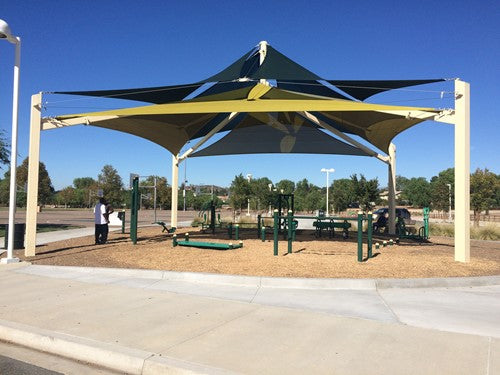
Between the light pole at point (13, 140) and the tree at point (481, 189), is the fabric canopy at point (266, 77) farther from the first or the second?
the tree at point (481, 189)

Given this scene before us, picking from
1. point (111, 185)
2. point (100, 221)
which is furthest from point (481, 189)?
point (111, 185)

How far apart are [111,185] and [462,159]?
5434 cm

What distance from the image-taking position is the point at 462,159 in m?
10.1

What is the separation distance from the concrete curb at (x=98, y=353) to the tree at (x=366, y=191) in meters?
27.2

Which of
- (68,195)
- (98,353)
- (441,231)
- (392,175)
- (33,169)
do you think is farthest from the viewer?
(68,195)

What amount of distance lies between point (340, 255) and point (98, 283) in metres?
6.27

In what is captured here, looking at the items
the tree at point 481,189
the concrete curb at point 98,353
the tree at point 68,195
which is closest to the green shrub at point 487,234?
the tree at point 481,189

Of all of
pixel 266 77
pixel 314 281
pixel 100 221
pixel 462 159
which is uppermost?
pixel 266 77

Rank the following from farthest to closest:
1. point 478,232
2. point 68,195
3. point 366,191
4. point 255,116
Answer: point 68,195 → point 366,191 → point 478,232 → point 255,116

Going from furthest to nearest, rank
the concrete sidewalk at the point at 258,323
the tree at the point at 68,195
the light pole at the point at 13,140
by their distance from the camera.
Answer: the tree at the point at 68,195 < the light pole at the point at 13,140 < the concrete sidewalk at the point at 258,323

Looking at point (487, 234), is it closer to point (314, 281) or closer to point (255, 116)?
point (255, 116)

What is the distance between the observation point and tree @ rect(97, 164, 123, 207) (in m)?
54.2

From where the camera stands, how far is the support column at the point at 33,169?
34.7 ft

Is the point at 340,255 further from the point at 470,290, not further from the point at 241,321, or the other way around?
the point at 241,321
